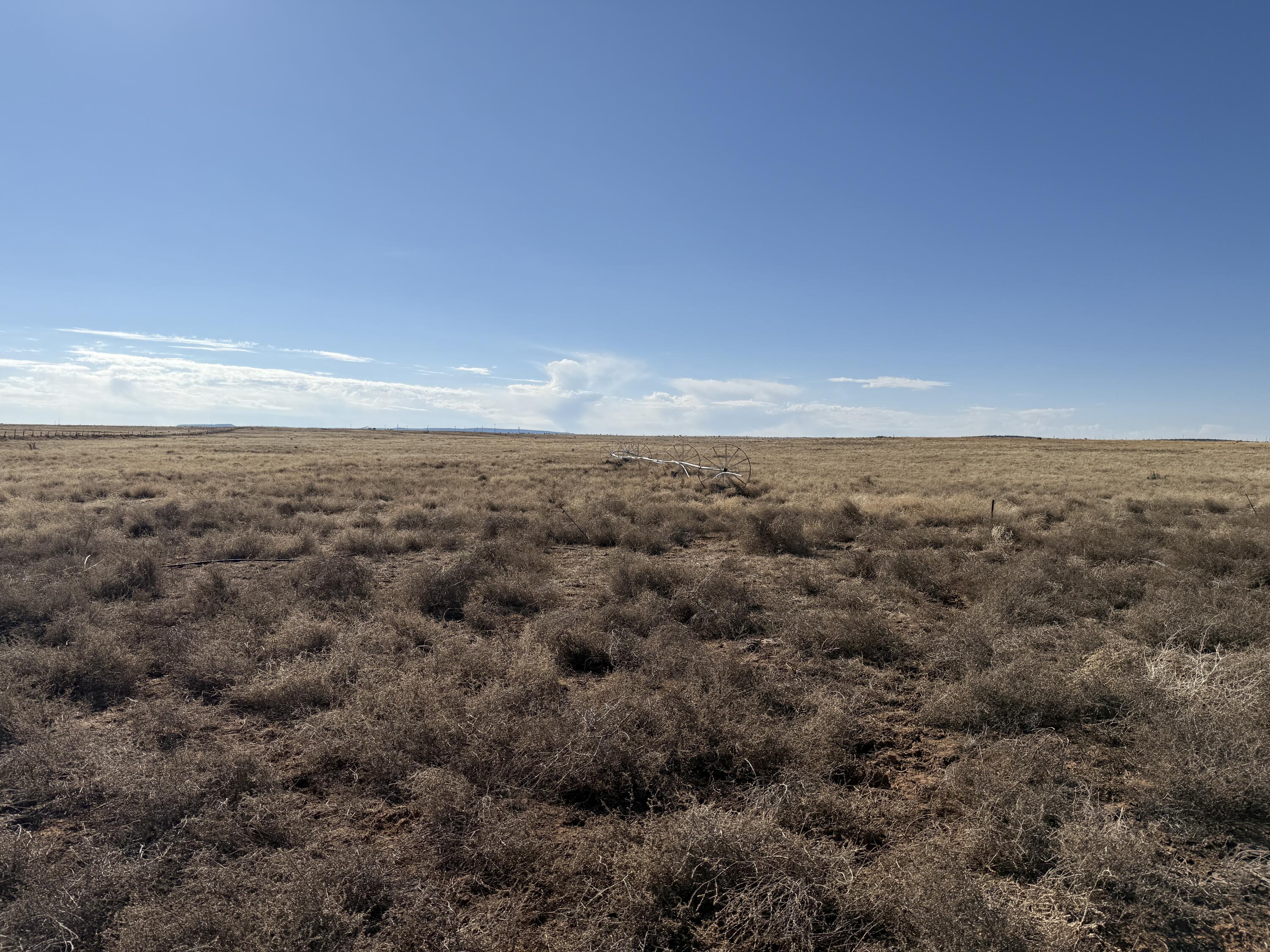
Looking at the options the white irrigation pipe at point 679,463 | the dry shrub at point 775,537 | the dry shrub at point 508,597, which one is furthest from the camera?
the white irrigation pipe at point 679,463

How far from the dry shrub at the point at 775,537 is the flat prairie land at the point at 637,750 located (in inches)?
61.0

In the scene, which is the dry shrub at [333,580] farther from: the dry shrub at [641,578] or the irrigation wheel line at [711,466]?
the irrigation wheel line at [711,466]

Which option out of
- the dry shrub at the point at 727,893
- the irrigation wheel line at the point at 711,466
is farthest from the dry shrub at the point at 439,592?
the irrigation wheel line at the point at 711,466

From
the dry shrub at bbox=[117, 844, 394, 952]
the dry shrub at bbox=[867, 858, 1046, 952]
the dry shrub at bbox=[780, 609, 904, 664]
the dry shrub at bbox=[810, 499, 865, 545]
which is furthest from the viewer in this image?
the dry shrub at bbox=[810, 499, 865, 545]

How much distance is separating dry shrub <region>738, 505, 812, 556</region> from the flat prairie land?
155cm

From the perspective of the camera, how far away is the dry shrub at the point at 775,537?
1271cm

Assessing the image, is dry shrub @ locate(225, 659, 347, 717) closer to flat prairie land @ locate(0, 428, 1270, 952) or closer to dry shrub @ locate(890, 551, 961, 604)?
flat prairie land @ locate(0, 428, 1270, 952)

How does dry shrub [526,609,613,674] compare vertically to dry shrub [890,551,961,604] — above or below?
below

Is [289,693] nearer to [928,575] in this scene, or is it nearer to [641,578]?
[641,578]

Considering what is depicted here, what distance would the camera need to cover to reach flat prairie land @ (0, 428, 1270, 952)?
3.05 metres

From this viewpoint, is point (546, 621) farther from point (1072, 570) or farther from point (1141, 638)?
point (1072, 570)

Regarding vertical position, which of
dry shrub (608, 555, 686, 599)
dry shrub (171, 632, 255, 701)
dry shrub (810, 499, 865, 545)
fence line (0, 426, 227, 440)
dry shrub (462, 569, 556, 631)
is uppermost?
fence line (0, 426, 227, 440)

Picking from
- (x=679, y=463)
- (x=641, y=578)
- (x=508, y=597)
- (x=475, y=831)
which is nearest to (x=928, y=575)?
(x=641, y=578)

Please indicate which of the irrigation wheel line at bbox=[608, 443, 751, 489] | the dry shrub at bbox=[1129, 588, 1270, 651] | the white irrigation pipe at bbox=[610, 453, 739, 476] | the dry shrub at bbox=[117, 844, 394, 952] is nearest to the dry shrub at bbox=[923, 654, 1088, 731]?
the dry shrub at bbox=[1129, 588, 1270, 651]
